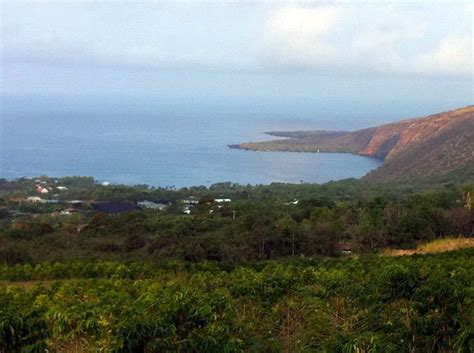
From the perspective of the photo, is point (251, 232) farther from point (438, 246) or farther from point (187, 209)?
point (187, 209)

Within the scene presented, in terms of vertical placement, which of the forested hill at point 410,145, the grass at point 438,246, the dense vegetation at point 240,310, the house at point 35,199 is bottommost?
the grass at point 438,246

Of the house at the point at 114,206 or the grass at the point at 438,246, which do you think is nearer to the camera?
the grass at the point at 438,246

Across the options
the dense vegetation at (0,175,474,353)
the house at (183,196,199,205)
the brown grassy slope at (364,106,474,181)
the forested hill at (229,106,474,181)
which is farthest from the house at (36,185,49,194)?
the dense vegetation at (0,175,474,353)

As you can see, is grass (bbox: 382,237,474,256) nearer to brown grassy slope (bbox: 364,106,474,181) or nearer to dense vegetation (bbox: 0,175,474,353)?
dense vegetation (bbox: 0,175,474,353)

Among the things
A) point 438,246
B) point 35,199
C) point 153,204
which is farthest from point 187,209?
point 438,246

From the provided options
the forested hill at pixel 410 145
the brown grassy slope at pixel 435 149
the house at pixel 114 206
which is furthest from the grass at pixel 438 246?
the brown grassy slope at pixel 435 149

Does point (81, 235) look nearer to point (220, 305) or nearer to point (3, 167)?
point (220, 305)

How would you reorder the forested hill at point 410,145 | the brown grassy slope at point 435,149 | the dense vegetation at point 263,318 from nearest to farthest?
the dense vegetation at point 263,318 < the brown grassy slope at point 435,149 < the forested hill at point 410,145

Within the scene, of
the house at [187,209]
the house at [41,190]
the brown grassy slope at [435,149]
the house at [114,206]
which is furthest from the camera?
the brown grassy slope at [435,149]

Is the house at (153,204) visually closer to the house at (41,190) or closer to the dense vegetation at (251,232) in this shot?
the dense vegetation at (251,232)
